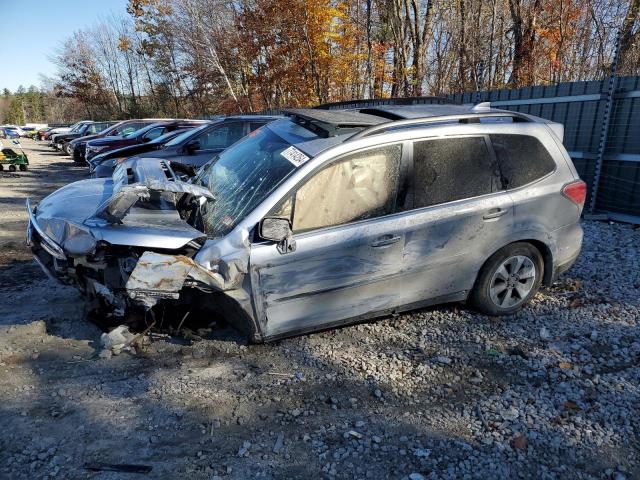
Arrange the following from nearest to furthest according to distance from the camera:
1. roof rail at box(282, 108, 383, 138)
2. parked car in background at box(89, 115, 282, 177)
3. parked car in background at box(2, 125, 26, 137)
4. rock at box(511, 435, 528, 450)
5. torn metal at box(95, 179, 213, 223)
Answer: rock at box(511, 435, 528, 450) → torn metal at box(95, 179, 213, 223) → roof rail at box(282, 108, 383, 138) → parked car in background at box(89, 115, 282, 177) → parked car in background at box(2, 125, 26, 137)

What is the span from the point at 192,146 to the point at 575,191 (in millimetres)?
6461

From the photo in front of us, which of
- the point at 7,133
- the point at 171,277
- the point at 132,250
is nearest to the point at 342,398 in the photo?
the point at 171,277

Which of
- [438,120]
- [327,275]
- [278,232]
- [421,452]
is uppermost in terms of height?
[438,120]

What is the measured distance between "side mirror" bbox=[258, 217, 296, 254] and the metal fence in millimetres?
3901

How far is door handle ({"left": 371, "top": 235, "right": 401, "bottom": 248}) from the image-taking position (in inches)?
129

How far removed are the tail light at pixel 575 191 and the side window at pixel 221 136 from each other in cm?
595

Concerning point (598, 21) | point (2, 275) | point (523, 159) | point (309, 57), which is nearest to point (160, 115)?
point (309, 57)

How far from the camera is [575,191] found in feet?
13.0

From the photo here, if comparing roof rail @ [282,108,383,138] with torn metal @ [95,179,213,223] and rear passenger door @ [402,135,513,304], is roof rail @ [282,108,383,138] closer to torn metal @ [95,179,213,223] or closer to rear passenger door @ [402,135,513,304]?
rear passenger door @ [402,135,513,304]

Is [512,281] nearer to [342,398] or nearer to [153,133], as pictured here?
[342,398]

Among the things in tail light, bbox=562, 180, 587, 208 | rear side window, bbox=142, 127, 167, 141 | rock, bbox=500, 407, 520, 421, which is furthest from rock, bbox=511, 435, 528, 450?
rear side window, bbox=142, 127, 167, 141

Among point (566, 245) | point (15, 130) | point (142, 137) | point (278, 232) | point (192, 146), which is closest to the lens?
point (278, 232)

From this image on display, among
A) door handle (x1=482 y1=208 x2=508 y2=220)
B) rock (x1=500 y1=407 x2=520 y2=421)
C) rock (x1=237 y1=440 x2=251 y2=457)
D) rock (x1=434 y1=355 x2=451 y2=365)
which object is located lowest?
rock (x1=434 y1=355 x2=451 y2=365)

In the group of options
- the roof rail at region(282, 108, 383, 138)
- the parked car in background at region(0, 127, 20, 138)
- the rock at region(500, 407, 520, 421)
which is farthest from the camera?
the parked car in background at region(0, 127, 20, 138)
